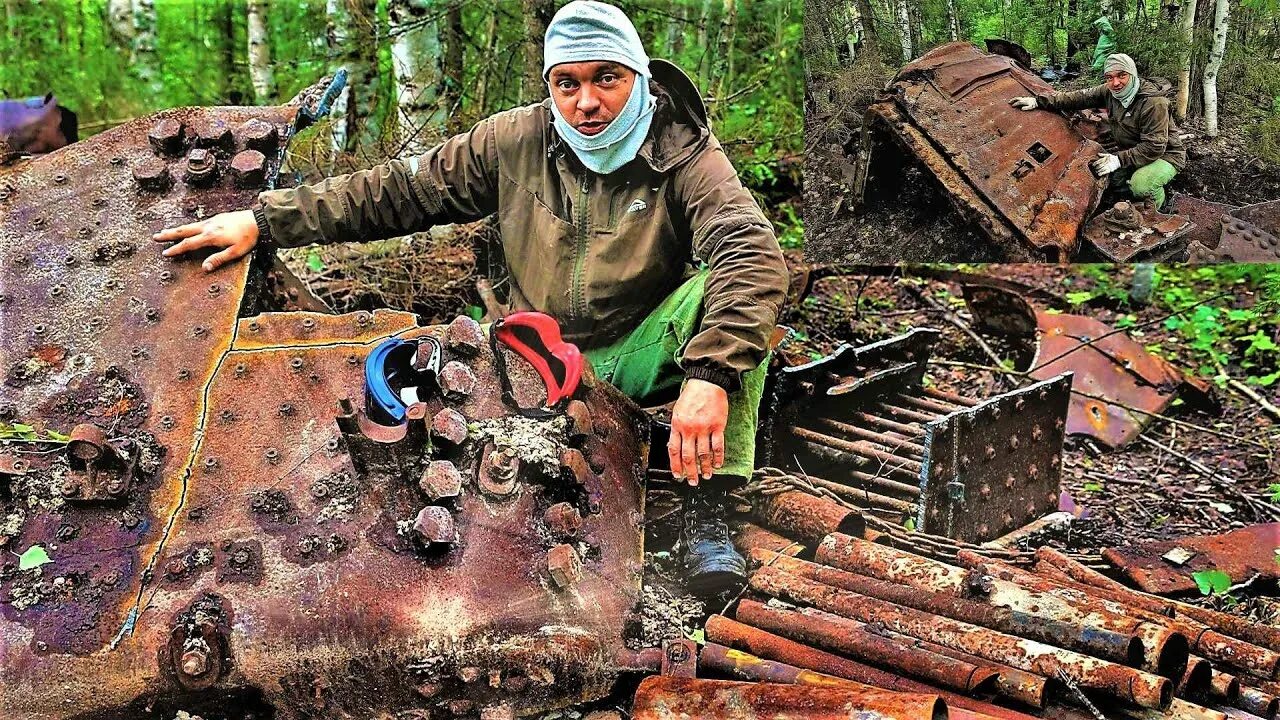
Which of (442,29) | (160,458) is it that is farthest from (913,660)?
(442,29)

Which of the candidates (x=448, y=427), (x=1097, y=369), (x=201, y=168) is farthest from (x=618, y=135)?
(x=1097, y=369)

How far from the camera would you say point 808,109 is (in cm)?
404

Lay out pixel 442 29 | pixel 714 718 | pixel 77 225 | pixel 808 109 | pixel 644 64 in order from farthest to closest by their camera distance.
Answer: pixel 808 109
pixel 442 29
pixel 77 225
pixel 644 64
pixel 714 718

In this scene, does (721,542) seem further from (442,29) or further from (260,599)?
(442,29)

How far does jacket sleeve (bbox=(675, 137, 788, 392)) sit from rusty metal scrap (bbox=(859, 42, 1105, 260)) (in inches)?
46.0

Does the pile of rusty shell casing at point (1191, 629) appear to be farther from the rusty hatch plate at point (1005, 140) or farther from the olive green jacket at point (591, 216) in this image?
the rusty hatch plate at point (1005, 140)

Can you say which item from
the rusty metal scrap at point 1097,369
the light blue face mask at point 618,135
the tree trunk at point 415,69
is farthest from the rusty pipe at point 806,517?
the tree trunk at point 415,69

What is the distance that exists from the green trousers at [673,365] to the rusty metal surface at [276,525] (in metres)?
0.18

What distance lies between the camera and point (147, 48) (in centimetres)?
402

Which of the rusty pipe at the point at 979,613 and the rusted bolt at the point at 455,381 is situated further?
the rusted bolt at the point at 455,381

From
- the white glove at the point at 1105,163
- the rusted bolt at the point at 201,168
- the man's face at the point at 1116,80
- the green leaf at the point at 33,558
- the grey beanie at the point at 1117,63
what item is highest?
the grey beanie at the point at 1117,63

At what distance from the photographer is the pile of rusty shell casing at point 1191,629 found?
8.79 feet

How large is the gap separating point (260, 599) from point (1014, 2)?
9.57 feet

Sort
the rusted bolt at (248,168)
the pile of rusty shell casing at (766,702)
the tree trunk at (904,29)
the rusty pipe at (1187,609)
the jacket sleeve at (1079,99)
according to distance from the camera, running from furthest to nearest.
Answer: the tree trunk at (904,29), the jacket sleeve at (1079,99), the rusted bolt at (248,168), the rusty pipe at (1187,609), the pile of rusty shell casing at (766,702)
